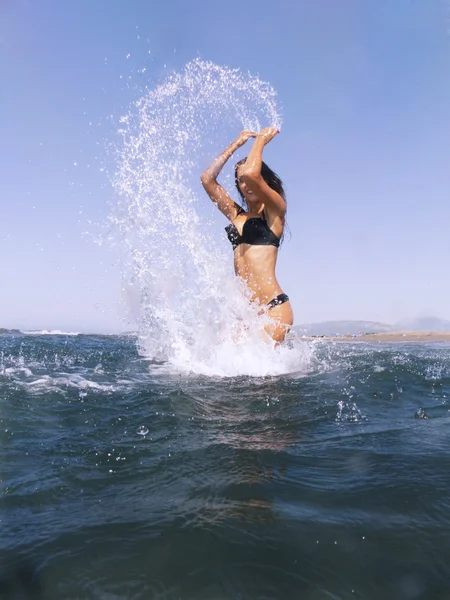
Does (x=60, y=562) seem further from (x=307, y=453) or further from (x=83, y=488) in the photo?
(x=307, y=453)

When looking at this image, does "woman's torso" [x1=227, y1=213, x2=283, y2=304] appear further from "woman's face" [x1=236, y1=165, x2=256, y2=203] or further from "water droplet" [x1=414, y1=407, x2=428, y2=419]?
"water droplet" [x1=414, y1=407, x2=428, y2=419]

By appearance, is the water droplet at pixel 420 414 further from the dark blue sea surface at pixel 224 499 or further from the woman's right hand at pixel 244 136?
the woman's right hand at pixel 244 136

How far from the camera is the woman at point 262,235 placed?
5309 millimetres

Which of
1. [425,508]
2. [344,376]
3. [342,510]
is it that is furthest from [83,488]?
[344,376]

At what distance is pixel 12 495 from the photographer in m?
2.12

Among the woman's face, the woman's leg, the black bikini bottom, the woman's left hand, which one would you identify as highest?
the woman's left hand

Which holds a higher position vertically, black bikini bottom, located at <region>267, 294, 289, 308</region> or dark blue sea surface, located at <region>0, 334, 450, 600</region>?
black bikini bottom, located at <region>267, 294, 289, 308</region>

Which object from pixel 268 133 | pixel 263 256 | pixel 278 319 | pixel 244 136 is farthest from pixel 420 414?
pixel 244 136

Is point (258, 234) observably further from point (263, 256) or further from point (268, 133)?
point (268, 133)

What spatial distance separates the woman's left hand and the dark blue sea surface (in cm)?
306

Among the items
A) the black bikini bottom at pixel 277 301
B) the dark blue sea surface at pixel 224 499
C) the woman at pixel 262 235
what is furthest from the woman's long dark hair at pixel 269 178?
the dark blue sea surface at pixel 224 499

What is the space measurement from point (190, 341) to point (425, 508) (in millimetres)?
4960

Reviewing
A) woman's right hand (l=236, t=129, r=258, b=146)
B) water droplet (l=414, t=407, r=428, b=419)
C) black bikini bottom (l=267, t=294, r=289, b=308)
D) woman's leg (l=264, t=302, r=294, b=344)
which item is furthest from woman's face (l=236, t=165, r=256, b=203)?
water droplet (l=414, t=407, r=428, b=419)

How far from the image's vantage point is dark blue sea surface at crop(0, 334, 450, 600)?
1.49 m
